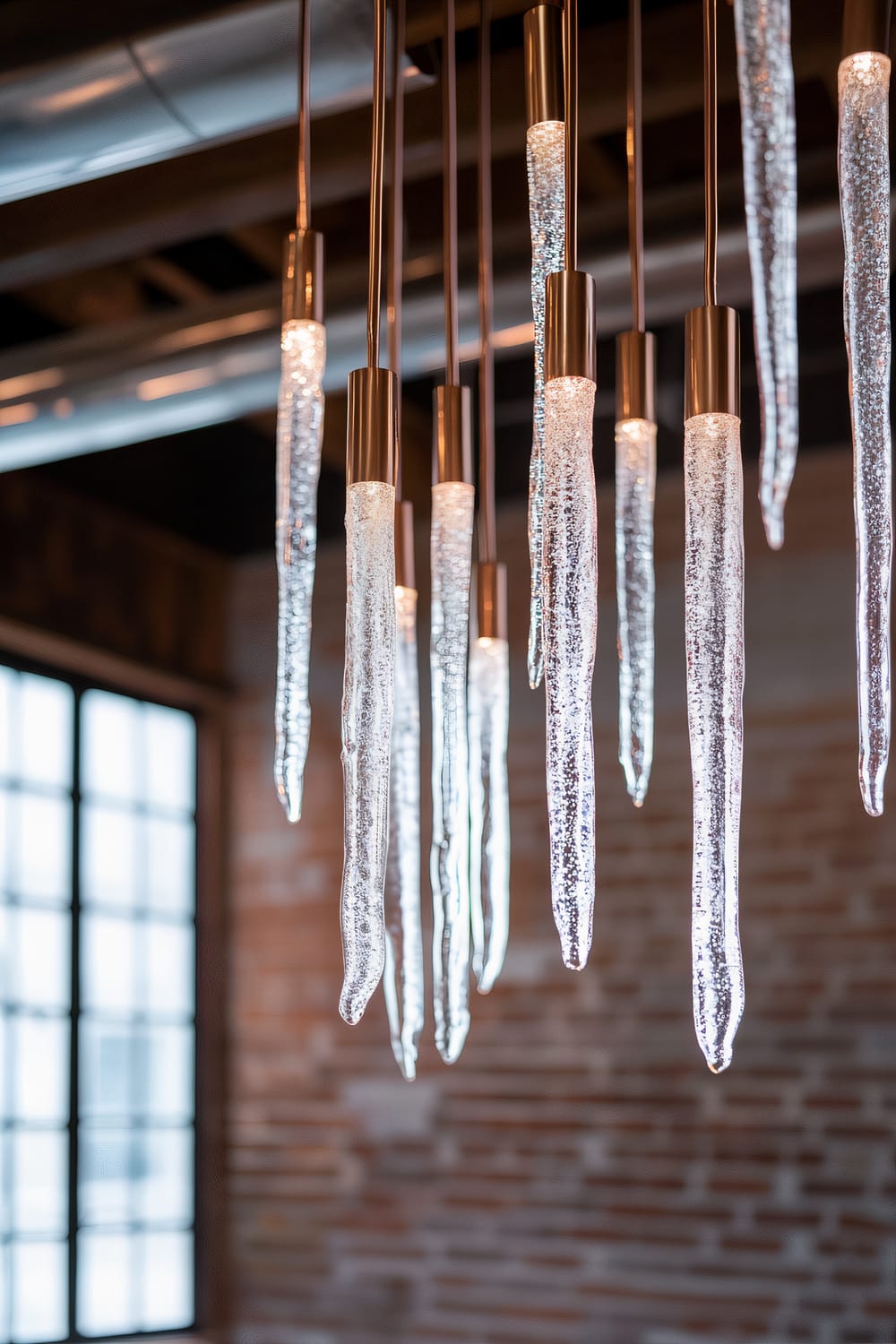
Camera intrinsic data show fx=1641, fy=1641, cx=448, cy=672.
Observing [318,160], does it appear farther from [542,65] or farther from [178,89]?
[542,65]

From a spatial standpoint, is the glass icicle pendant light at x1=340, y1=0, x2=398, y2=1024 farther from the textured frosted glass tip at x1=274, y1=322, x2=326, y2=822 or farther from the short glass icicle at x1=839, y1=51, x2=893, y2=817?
the short glass icicle at x1=839, y1=51, x2=893, y2=817

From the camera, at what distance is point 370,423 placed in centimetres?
153

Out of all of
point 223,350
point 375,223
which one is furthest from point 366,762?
point 223,350

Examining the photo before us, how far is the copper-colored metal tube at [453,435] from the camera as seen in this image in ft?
5.68

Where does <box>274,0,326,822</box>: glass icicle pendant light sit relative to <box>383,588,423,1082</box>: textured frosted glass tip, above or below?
above

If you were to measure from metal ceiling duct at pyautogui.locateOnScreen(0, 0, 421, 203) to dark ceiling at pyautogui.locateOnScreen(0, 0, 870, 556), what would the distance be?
0.04 meters

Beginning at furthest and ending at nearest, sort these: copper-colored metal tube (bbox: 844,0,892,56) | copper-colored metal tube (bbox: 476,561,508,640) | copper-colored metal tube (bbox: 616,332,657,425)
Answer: copper-colored metal tube (bbox: 476,561,508,640)
copper-colored metal tube (bbox: 616,332,657,425)
copper-colored metal tube (bbox: 844,0,892,56)

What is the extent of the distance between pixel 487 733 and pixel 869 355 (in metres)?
0.78

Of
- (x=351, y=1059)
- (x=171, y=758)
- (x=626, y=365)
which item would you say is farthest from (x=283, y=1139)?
(x=626, y=365)

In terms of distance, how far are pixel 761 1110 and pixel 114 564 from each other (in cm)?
269

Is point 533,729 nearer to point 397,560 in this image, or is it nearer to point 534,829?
point 534,829

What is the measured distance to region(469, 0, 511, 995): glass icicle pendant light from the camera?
175 cm

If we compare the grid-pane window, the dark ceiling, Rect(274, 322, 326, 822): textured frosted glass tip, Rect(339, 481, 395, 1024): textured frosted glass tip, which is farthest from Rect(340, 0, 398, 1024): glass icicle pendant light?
the grid-pane window

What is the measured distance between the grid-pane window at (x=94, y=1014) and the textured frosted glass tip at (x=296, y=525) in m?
3.57
